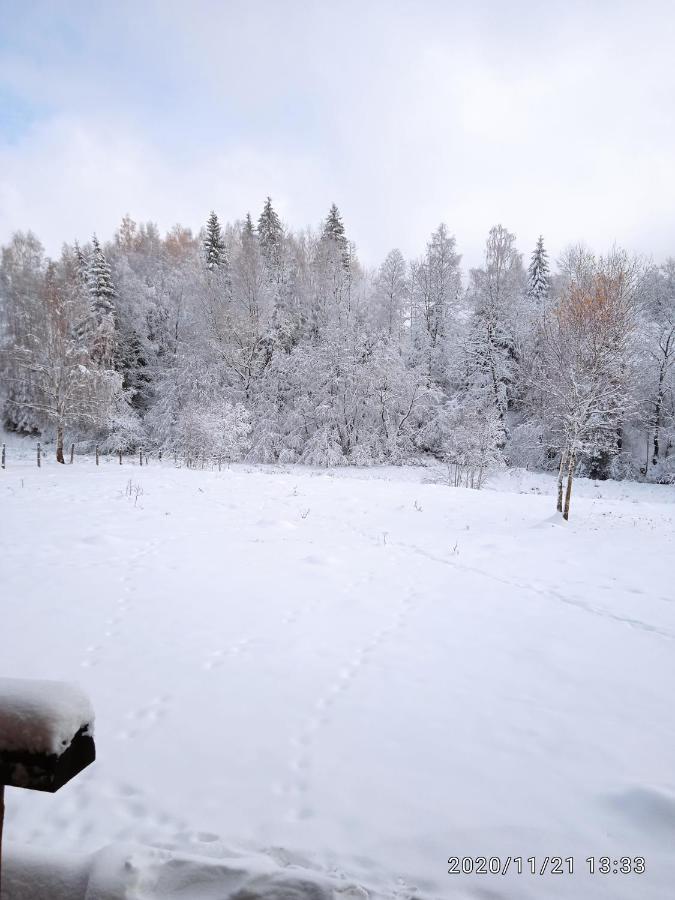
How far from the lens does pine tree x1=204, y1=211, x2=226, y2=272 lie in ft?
115

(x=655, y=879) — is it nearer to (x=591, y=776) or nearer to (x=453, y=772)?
(x=591, y=776)

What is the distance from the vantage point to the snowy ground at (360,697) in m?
2.31

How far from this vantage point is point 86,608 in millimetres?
5027

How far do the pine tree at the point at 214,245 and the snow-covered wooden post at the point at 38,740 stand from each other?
3647 centimetres

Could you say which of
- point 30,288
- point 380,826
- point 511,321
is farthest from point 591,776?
point 30,288

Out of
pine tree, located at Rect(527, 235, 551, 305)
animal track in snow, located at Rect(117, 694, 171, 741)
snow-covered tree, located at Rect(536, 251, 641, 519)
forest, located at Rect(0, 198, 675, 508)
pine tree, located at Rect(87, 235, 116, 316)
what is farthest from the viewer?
pine tree, located at Rect(527, 235, 551, 305)

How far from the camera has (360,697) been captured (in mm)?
3592

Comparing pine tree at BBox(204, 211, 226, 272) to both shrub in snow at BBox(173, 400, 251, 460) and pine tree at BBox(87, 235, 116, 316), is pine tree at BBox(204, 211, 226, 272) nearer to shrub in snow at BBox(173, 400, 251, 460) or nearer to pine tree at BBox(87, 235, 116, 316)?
pine tree at BBox(87, 235, 116, 316)

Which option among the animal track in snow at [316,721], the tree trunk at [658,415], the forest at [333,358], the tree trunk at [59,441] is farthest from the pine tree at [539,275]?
the animal track in snow at [316,721]

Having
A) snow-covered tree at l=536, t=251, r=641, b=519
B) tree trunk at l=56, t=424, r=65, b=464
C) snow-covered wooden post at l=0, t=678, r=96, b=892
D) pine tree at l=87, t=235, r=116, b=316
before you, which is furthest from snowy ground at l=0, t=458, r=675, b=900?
pine tree at l=87, t=235, r=116, b=316

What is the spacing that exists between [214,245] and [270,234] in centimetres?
460

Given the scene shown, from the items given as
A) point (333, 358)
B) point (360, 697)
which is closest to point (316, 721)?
point (360, 697)

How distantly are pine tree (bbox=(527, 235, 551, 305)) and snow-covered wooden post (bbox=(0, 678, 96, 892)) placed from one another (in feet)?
123

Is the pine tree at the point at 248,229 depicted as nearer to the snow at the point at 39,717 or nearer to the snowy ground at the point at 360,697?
the snowy ground at the point at 360,697
